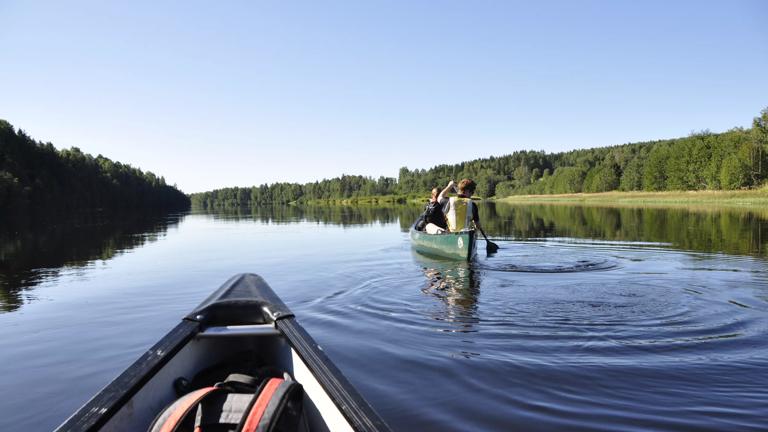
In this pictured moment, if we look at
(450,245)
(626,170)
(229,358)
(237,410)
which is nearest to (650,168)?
(626,170)

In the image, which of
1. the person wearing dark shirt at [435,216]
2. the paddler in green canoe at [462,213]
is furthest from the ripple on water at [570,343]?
the person wearing dark shirt at [435,216]

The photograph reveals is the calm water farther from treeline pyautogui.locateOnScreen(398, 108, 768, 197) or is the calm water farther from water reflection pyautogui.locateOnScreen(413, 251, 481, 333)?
treeline pyautogui.locateOnScreen(398, 108, 768, 197)

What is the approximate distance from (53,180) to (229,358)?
67834 mm

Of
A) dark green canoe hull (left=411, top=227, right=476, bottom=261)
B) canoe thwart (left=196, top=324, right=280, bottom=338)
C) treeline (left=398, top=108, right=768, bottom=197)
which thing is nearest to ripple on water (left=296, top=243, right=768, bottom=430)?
canoe thwart (left=196, top=324, right=280, bottom=338)

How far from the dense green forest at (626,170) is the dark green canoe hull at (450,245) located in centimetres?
5633

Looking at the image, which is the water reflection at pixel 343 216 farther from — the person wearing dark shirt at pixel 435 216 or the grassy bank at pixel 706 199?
the grassy bank at pixel 706 199

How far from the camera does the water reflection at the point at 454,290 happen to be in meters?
7.20

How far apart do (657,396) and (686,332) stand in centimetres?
234

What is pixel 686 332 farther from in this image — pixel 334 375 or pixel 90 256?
pixel 90 256

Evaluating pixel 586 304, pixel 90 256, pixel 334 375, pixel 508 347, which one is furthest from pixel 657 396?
pixel 90 256

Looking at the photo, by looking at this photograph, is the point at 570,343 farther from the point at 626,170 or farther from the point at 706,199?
the point at 626,170

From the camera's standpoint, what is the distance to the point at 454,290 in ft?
31.3

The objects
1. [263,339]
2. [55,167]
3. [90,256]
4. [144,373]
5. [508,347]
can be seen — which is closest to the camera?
[144,373]

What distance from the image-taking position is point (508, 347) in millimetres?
5789
